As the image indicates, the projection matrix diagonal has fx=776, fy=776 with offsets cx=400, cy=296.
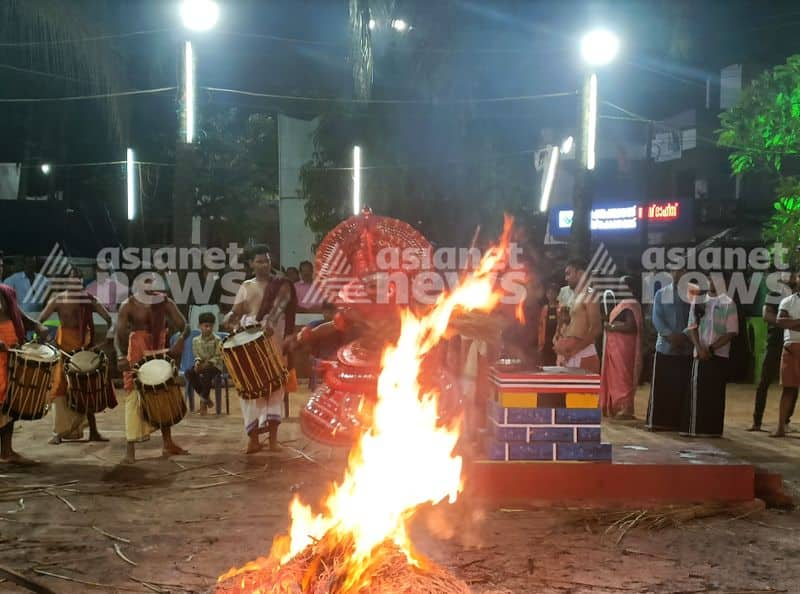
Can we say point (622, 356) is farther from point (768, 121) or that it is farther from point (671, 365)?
point (768, 121)

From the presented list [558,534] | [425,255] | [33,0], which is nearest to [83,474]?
[425,255]

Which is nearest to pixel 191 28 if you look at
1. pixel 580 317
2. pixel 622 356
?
pixel 580 317

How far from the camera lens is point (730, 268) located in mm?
17922

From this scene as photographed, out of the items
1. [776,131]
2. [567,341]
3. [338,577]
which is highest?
[776,131]

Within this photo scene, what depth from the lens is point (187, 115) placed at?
470 inches

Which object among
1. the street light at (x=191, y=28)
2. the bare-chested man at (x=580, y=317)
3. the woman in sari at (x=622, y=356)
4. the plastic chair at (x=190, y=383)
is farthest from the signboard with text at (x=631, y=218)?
the bare-chested man at (x=580, y=317)

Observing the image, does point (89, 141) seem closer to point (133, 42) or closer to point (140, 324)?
point (133, 42)

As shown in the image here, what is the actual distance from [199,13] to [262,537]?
8.62 meters

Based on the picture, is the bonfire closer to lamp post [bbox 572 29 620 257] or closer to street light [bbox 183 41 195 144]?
street light [bbox 183 41 195 144]

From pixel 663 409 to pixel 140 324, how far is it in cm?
597

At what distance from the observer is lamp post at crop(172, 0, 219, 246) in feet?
37.0

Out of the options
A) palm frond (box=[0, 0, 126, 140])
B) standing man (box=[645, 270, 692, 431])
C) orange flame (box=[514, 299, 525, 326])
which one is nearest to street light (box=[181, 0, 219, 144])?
palm frond (box=[0, 0, 126, 140])

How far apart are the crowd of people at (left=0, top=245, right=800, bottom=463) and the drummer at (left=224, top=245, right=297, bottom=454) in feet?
0.03

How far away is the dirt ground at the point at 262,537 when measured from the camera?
14.3ft
